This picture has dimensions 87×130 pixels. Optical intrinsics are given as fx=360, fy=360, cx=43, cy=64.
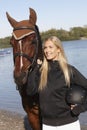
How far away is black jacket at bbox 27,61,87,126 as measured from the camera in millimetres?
4168

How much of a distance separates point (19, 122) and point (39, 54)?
564 cm

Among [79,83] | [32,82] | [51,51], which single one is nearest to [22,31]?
[51,51]

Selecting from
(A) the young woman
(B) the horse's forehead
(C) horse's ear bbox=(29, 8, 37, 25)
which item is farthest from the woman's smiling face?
(C) horse's ear bbox=(29, 8, 37, 25)

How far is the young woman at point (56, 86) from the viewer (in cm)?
417

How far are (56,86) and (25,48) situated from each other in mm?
692

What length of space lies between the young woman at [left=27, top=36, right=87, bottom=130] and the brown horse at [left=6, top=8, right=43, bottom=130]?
147 millimetres

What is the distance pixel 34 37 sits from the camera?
187 inches

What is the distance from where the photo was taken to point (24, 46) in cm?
453

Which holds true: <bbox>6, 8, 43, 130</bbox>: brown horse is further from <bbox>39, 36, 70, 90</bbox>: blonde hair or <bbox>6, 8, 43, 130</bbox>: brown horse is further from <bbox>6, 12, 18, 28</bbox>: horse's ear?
<bbox>39, 36, 70, 90</bbox>: blonde hair

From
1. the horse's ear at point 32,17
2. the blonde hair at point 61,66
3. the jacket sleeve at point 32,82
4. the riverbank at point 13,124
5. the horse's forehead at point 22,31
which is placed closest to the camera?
the blonde hair at point 61,66

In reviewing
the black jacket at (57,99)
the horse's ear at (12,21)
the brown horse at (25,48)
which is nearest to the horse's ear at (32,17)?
the brown horse at (25,48)

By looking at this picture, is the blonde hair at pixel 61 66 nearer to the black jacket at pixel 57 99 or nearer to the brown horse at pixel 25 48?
the black jacket at pixel 57 99

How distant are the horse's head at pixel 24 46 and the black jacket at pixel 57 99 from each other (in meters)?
0.17

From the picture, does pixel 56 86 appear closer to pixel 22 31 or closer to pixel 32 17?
pixel 22 31
